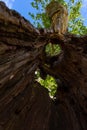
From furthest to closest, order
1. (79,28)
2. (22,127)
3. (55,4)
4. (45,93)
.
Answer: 1. (79,28)
2. (55,4)
3. (45,93)
4. (22,127)

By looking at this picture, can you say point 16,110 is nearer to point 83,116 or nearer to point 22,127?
point 22,127

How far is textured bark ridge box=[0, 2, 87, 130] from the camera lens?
25.9 feet

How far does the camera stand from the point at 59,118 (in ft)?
37.6

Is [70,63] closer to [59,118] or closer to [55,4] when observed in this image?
[59,118]

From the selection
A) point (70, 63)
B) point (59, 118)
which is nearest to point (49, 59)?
point (70, 63)

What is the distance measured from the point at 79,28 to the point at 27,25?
20566 mm

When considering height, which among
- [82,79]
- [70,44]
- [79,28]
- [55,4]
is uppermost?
[55,4]

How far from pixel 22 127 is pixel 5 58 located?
2579 mm

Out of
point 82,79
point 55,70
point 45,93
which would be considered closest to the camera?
point 82,79

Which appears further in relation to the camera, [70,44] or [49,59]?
[49,59]

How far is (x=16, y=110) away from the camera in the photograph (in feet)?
29.3

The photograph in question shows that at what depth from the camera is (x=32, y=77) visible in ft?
40.3

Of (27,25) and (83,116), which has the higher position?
(27,25)

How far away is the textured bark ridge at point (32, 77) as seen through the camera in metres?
7.90
